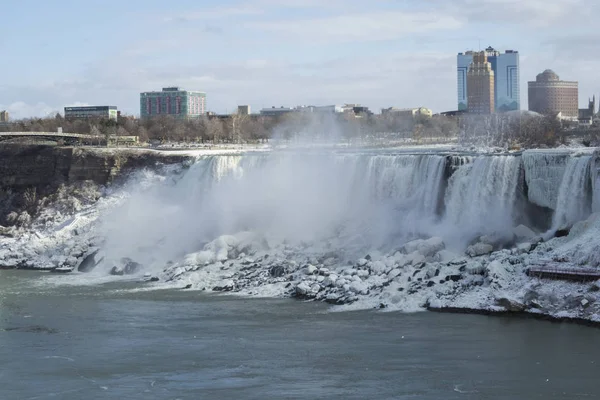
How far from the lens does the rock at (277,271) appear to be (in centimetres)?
3981

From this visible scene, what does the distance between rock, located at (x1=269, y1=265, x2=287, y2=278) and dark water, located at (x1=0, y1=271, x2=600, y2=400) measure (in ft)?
11.6

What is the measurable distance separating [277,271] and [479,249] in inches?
328

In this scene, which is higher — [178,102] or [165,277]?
[178,102]

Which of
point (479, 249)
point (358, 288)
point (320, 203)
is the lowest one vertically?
point (358, 288)

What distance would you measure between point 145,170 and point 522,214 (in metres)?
26.8

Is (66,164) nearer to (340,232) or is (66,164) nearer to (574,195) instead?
(340,232)

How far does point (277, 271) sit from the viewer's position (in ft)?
→ 131

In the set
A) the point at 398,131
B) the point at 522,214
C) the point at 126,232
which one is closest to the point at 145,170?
the point at 126,232

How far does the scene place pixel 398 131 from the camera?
112 meters

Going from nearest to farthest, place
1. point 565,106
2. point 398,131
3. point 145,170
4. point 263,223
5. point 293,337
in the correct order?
point 293,337 < point 263,223 < point 145,170 < point 398,131 < point 565,106

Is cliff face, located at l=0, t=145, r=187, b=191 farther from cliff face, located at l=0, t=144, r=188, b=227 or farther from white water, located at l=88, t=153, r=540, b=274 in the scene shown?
white water, located at l=88, t=153, r=540, b=274

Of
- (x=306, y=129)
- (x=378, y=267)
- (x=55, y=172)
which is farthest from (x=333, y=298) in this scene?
(x=306, y=129)

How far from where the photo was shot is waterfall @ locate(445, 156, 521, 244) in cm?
4175

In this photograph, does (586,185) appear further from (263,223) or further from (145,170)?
(145,170)
